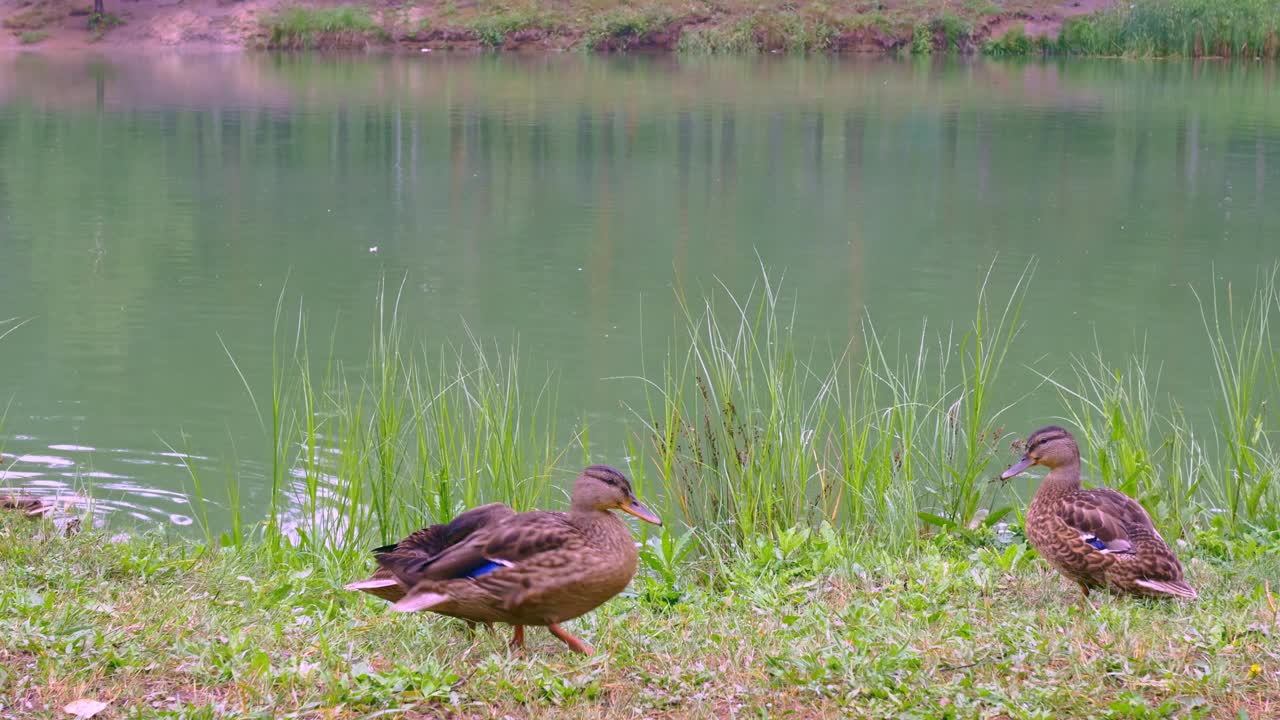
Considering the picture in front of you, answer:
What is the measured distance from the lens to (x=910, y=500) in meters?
5.34

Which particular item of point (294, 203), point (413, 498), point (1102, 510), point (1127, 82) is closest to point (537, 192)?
point (294, 203)

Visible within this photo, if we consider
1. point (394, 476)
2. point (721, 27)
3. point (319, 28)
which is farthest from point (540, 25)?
point (394, 476)

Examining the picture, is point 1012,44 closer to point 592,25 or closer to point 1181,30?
point 1181,30

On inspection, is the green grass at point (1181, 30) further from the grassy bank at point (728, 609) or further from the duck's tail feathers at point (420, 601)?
the duck's tail feathers at point (420, 601)

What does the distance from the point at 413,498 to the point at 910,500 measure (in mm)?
1894

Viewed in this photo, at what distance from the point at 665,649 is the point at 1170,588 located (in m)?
1.49

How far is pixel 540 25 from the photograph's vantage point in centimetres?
4181

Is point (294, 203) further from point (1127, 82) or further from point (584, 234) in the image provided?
point (1127, 82)

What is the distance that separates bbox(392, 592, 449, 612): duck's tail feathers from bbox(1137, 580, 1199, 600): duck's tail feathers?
1.99 metres

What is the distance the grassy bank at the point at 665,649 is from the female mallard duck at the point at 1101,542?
0.08 metres

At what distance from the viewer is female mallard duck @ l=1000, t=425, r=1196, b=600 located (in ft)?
13.6

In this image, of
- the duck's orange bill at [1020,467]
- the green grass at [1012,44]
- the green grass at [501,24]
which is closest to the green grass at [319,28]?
the green grass at [501,24]

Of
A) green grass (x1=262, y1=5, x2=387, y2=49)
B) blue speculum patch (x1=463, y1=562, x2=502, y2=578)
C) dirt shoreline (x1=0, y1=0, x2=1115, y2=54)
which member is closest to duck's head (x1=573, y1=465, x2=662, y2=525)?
blue speculum patch (x1=463, y1=562, x2=502, y2=578)

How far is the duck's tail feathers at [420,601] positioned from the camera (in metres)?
3.62
